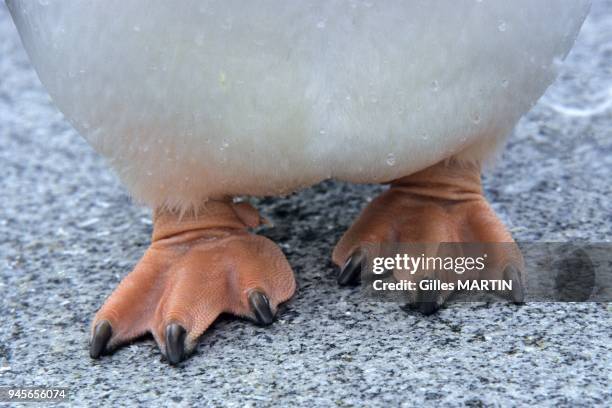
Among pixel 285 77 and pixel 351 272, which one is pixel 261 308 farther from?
pixel 285 77

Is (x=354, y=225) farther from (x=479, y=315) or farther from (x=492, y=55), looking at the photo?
(x=492, y=55)

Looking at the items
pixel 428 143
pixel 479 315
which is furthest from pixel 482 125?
pixel 479 315

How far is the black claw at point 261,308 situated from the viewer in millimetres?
1694

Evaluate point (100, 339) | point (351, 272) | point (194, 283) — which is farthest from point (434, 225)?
point (100, 339)

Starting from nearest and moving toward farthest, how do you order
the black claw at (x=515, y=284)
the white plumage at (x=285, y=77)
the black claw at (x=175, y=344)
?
the white plumage at (x=285, y=77), the black claw at (x=175, y=344), the black claw at (x=515, y=284)

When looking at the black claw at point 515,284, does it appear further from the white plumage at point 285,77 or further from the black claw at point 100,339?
the black claw at point 100,339

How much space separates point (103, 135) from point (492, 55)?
627 mm

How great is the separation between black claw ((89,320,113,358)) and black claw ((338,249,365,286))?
16.8 inches

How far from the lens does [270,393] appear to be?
152 cm

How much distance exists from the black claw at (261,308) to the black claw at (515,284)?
0.42 m

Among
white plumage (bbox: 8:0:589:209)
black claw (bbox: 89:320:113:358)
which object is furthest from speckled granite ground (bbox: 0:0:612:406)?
white plumage (bbox: 8:0:589:209)

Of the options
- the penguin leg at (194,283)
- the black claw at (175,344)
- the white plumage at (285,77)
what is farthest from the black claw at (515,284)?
the black claw at (175,344)

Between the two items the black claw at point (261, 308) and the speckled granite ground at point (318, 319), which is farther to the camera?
the black claw at point (261, 308)

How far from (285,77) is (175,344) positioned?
0.47 metres
